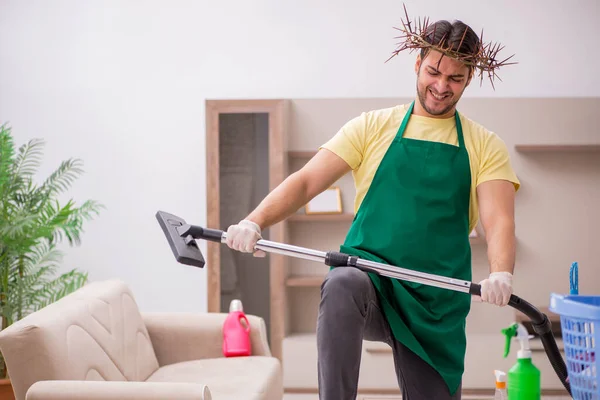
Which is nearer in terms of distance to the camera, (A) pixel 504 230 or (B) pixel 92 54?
(A) pixel 504 230

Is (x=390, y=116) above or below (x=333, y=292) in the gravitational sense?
above

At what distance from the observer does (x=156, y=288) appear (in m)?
4.95

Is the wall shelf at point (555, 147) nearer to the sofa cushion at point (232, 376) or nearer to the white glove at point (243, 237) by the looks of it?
the sofa cushion at point (232, 376)

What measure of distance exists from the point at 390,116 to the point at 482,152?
0.27 metres

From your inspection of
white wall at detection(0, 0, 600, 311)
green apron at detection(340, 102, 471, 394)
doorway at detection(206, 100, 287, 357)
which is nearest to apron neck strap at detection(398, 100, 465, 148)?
green apron at detection(340, 102, 471, 394)

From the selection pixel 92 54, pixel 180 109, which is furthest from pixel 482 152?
pixel 92 54

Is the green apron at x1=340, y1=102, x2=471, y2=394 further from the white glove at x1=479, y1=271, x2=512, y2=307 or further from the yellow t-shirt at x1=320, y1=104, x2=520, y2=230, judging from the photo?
the white glove at x1=479, y1=271, x2=512, y2=307

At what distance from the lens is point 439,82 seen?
7.02 feet

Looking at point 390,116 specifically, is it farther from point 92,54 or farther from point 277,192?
point 92,54

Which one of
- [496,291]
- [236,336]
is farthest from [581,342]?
[236,336]

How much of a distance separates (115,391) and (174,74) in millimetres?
2933

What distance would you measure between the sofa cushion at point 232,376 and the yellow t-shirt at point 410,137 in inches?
40.2

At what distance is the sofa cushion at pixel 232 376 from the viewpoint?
9.54 ft

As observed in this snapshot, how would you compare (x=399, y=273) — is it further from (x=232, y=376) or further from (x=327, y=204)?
(x=327, y=204)
